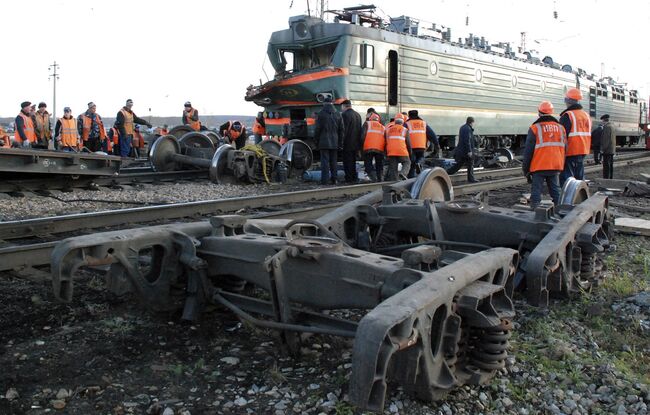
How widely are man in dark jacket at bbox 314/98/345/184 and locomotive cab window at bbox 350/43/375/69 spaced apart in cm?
204

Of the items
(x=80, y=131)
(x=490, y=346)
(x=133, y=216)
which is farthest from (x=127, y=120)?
(x=490, y=346)

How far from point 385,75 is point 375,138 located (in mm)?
3139

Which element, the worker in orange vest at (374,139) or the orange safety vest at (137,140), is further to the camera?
the orange safety vest at (137,140)

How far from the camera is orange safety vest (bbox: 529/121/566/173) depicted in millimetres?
6879

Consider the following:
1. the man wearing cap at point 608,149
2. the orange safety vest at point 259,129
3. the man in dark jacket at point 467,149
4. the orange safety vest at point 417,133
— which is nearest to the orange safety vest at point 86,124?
the orange safety vest at point 259,129

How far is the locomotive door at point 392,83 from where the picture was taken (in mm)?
14336

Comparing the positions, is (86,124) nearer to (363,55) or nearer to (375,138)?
(363,55)

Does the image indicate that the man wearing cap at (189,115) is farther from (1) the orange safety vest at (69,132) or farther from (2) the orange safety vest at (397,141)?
(2) the orange safety vest at (397,141)

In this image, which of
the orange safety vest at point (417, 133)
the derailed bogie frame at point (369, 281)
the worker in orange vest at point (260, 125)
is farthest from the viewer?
the worker in orange vest at point (260, 125)

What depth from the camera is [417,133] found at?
1198cm

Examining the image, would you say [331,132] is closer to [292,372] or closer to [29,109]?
[29,109]

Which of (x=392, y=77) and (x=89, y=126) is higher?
(x=392, y=77)

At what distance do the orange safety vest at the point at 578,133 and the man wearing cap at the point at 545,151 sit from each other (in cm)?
90

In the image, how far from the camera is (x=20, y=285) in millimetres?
4215
